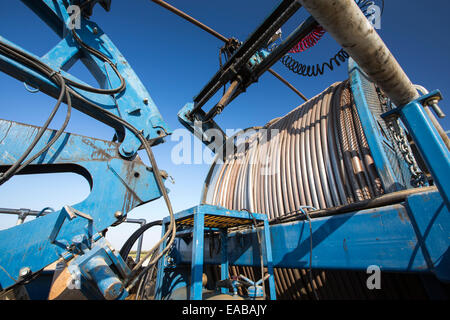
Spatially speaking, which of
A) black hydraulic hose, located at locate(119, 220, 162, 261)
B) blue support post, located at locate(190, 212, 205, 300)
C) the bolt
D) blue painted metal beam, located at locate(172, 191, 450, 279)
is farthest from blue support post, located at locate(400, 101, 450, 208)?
black hydraulic hose, located at locate(119, 220, 162, 261)

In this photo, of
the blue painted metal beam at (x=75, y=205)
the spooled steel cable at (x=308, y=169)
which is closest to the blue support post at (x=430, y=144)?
the spooled steel cable at (x=308, y=169)

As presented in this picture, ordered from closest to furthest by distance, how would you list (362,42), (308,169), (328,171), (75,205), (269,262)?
(362,42), (75,205), (269,262), (328,171), (308,169)

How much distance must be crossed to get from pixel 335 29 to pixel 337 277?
2.66 m

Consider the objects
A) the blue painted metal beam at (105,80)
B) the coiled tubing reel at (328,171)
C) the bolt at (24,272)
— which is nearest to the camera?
the bolt at (24,272)

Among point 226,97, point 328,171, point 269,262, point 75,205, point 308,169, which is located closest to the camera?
point 75,205

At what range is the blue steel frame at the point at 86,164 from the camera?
164cm

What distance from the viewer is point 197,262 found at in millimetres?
2023

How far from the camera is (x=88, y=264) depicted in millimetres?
1521

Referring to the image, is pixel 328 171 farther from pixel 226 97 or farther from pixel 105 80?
pixel 105 80

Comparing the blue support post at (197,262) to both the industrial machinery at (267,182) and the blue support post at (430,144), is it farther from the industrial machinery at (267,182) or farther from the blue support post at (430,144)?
the blue support post at (430,144)

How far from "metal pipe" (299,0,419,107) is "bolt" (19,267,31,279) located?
103 inches

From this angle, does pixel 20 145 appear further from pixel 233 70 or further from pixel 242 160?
pixel 242 160

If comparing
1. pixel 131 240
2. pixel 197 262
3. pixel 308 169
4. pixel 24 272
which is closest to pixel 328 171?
pixel 308 169

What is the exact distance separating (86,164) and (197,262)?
1548mm
